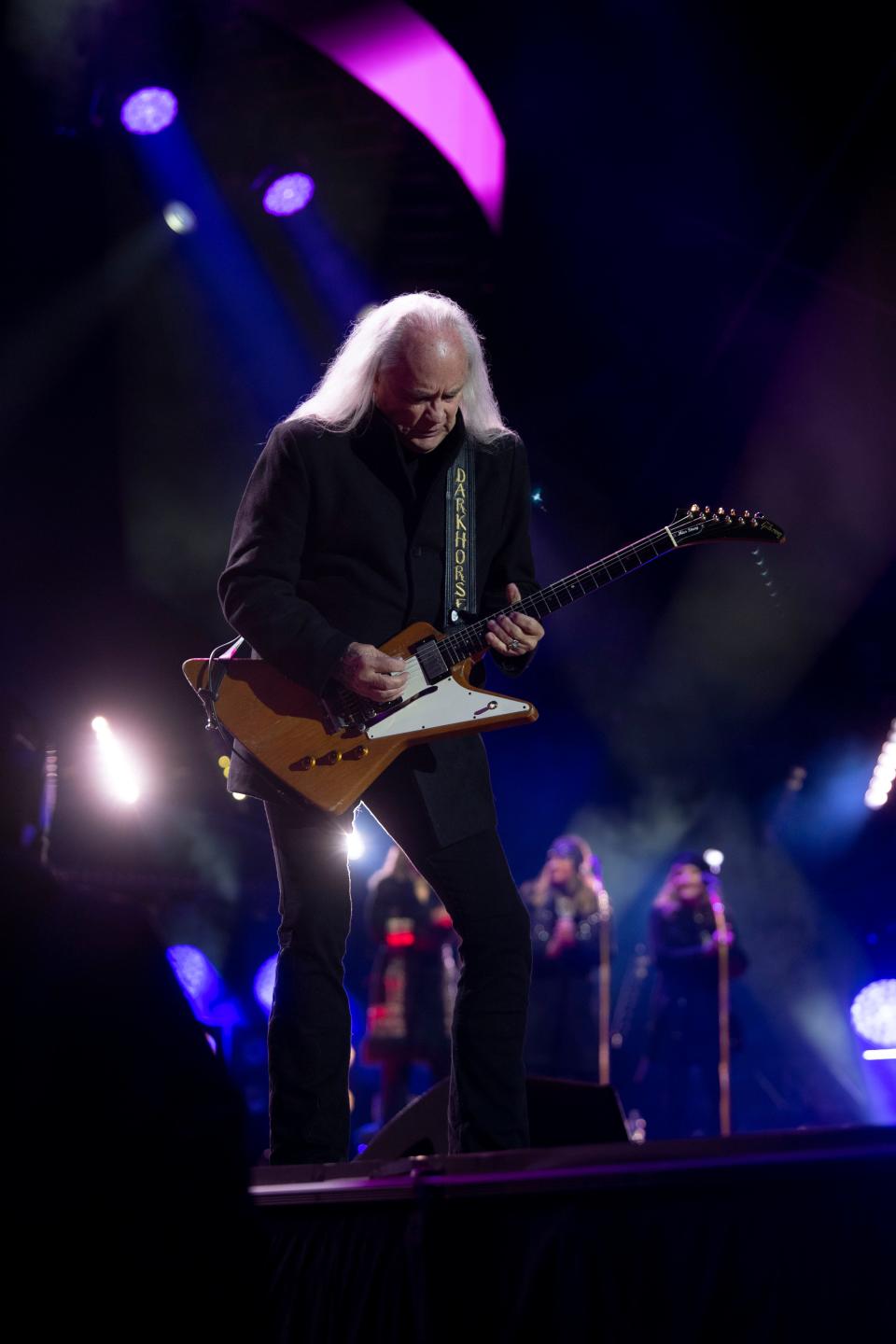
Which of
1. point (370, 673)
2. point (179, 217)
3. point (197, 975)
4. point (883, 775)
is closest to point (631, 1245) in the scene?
A: point (370, 673)

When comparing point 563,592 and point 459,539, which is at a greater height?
point 459,539

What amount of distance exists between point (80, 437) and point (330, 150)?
2714mm

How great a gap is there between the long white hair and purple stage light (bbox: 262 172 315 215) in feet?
11.8

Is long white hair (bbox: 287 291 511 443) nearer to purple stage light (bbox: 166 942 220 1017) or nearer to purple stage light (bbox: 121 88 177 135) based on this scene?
purple stage light (bbox: 121 88 177 135)

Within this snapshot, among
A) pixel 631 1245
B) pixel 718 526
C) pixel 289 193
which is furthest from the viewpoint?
pixel 289 193

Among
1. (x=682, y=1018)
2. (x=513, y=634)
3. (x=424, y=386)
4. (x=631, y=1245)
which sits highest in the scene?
(x=424, y=386)

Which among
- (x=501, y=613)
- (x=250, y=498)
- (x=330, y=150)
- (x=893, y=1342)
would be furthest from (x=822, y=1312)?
(x=330, y=150)

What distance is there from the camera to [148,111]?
5824 mm

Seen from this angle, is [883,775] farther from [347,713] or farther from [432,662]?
[347,713]

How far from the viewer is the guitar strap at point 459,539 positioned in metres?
3.06

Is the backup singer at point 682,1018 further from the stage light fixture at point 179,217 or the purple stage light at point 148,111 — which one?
the purple stage light at point 148,111

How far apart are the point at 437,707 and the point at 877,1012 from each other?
8.49 meters

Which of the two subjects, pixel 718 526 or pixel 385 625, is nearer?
pixel 385 625

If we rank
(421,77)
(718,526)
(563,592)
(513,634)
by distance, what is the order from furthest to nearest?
(421,77), (718,526), (563,592), (513,634)
